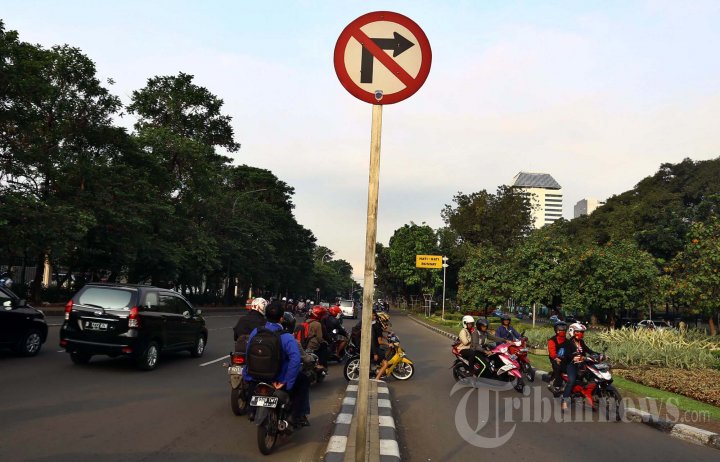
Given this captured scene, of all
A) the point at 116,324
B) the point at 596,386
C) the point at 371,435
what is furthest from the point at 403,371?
the point at 116,324

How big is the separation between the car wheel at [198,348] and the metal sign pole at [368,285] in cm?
1029

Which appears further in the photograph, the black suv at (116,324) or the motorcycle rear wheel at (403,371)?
the motorcycle rear wheel at (403,371)

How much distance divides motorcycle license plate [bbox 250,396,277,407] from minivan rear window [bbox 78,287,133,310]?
626 cm

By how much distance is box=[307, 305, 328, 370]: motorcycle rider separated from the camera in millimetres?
11102

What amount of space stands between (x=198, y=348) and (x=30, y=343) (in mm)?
3819

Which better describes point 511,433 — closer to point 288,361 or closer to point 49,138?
point 288,361

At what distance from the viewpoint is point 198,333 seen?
1380cm

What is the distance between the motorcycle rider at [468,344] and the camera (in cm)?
1148

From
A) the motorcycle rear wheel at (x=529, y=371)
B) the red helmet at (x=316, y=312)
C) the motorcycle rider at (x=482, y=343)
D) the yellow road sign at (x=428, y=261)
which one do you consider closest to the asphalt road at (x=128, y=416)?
the red helmet at (x=316, y=312)

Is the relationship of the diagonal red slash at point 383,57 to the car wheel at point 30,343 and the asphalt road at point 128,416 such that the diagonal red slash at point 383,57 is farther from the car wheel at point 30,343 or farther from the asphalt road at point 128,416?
the car wheel at point 30,343

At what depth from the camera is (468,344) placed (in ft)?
38.7

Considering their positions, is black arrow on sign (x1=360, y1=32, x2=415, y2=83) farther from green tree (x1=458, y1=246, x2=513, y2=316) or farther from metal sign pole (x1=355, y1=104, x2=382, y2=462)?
green tree (x1=458, y1=246, x2=513, y2=316)

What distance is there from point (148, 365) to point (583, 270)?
83.6ft

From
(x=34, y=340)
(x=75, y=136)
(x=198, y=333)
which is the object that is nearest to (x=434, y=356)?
(x=198, y=333)
